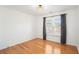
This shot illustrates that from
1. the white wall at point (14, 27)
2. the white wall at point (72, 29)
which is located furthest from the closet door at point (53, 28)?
the white wall at point (14, 27)

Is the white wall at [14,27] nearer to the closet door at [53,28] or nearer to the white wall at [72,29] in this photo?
the white wall at [72,29]

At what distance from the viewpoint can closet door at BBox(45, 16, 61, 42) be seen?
1.12 metres

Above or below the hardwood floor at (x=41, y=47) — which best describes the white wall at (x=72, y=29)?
above

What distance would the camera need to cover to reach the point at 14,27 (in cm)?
108

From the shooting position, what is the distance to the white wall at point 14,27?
1001 millimetres

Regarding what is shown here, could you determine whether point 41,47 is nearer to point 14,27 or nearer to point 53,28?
point 53,28

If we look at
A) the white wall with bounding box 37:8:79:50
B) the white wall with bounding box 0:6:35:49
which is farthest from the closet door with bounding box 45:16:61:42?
the white wall with bounding box 0:6:35:49

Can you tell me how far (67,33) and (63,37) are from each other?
0.10 m

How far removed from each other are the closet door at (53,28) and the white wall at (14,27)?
0.23 m

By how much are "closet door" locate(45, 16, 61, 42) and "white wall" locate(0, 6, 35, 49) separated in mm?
227

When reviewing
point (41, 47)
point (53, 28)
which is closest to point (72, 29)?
point (53, 28)
